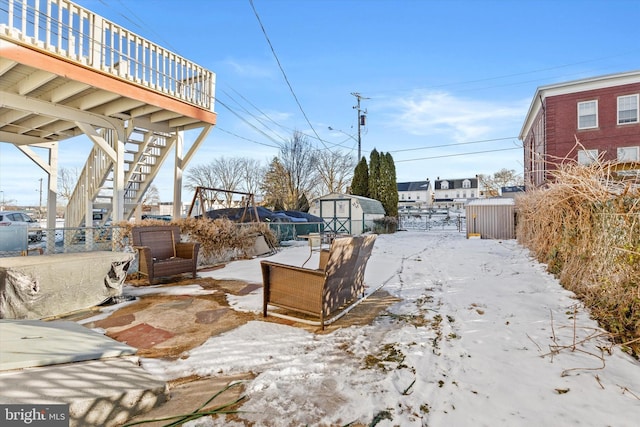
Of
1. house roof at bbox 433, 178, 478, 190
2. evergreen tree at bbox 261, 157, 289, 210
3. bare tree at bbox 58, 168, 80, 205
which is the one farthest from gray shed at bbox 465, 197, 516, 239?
house roof at bbox 433, 178, 478, 190

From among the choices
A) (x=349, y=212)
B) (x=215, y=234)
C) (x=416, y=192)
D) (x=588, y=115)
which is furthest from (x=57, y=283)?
(x=416, y=192)

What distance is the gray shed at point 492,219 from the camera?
47.3ft

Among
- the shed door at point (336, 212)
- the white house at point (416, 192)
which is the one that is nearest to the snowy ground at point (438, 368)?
the shed door at point (336, 212)

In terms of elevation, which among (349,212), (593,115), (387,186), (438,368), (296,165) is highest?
(593,115)

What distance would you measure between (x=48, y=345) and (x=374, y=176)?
66.5ft

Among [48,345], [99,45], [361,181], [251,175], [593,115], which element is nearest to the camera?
[48,345]

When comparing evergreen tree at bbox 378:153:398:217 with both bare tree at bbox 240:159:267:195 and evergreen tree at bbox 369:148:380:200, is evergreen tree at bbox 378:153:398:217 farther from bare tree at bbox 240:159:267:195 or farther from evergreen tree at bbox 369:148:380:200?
bare tree at bbox 240:159:267:195

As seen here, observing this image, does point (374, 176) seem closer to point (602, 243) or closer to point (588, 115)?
point (588, 115)

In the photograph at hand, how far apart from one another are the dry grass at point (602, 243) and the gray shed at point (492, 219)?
1034 centimetres

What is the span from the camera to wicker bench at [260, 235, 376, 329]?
3.12 metres

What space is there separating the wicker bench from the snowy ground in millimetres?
255

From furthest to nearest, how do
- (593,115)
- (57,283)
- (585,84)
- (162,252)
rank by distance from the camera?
(593,115)
(585,84)
(162,252)
(57,283)

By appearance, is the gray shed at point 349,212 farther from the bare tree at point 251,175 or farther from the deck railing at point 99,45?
the bare tree at point 251,175

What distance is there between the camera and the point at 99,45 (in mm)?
5375
